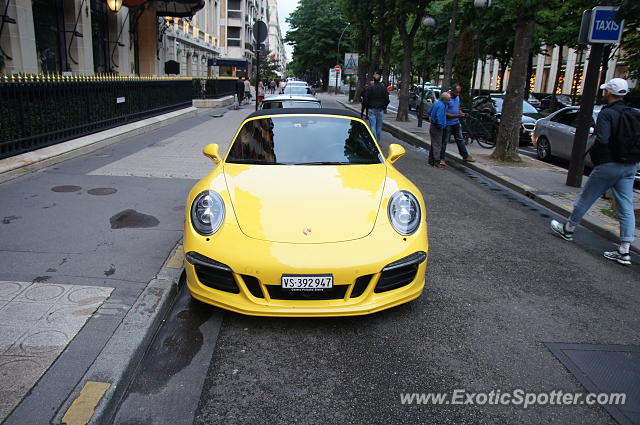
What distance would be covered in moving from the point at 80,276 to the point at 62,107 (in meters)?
7.40

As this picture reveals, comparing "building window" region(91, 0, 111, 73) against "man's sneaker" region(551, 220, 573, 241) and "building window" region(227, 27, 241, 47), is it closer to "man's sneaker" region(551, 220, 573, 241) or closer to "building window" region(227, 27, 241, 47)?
"man's sneaker" region(551, 220, 573, 241)

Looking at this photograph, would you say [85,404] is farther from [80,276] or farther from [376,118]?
[376,118]

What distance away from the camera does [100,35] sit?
21.3 meters

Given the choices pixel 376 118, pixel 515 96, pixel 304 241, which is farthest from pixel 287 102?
pixel 304 241

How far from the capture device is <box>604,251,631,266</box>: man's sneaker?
5.64 metres

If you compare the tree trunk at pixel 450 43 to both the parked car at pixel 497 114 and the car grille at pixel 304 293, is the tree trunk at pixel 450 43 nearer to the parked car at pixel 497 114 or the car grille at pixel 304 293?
the parked car at pixel 497 114

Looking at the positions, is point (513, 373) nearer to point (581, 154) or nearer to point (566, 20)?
point (581, 154)

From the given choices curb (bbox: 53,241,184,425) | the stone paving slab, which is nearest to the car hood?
curb (bbox: 53,241,184,425)

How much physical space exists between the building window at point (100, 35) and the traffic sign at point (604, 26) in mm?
18626

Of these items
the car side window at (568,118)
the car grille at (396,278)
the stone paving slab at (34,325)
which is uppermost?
the car side window at (568,118)

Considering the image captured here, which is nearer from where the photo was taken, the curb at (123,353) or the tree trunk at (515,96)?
the curb at (123,353)

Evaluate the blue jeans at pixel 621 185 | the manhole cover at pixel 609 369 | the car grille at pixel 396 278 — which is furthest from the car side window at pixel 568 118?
the car grille at pixel 396 278

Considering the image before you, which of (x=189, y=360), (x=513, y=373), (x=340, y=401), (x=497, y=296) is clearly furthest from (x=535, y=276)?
(x=189, y=360)

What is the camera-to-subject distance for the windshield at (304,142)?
16.2 feet
